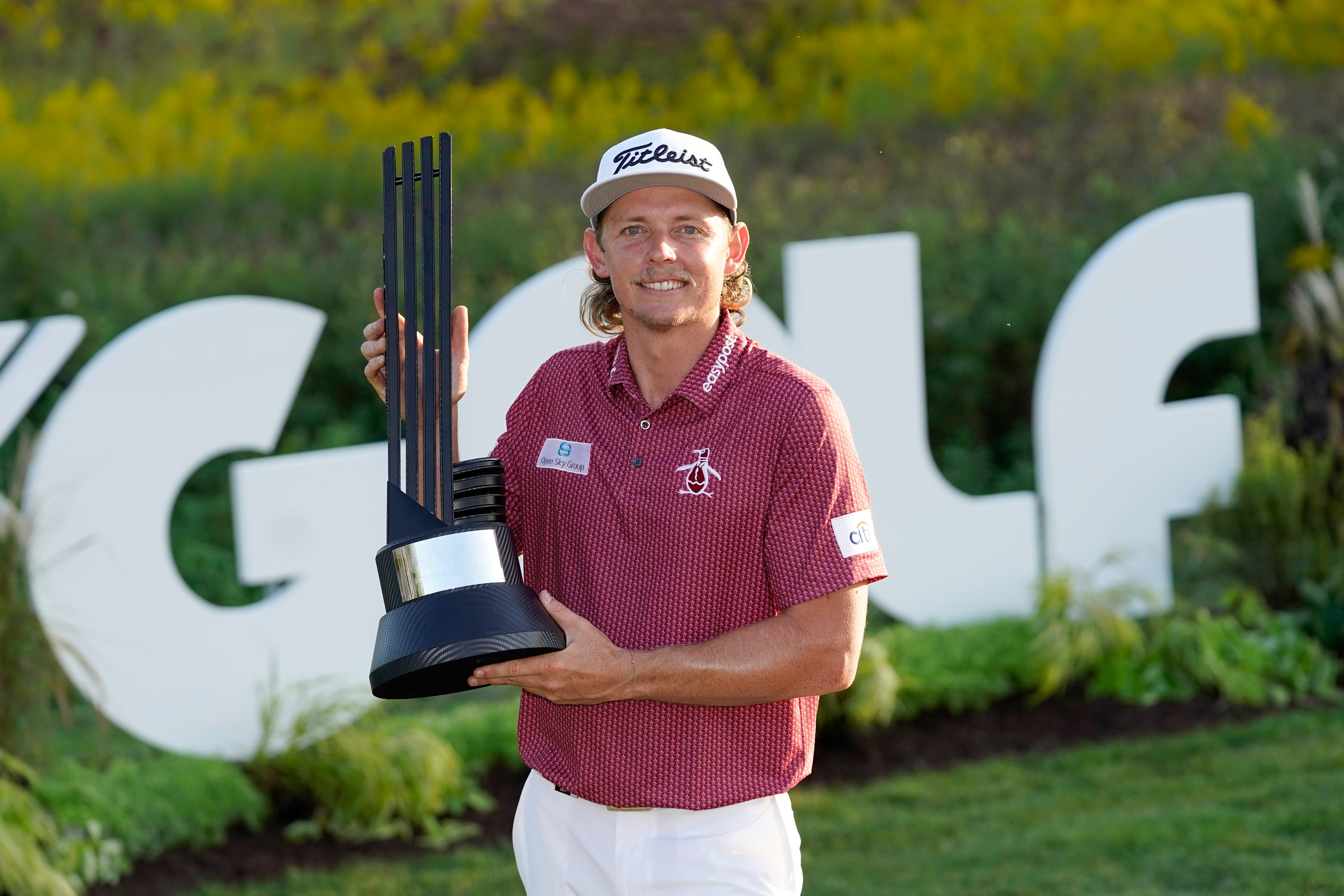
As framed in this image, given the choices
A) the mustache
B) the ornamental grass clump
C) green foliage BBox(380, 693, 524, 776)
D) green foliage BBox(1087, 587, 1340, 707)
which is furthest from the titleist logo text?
green foliage BBox(1087, 587, 1340, 707)

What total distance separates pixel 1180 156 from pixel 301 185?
5749 mm

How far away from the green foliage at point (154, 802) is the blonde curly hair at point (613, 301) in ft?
9.14

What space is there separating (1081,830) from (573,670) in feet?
11.2

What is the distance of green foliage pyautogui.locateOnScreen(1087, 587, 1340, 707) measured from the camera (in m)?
6.44

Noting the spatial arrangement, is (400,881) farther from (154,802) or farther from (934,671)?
(934,671)

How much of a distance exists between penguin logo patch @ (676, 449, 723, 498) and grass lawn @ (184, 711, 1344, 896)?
8.73ft

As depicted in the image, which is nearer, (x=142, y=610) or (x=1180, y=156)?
(x=142, y=610)

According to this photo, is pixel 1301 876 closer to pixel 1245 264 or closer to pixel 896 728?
pixel 896 728

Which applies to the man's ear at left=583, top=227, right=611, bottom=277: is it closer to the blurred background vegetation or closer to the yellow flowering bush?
the blurred background vegetation

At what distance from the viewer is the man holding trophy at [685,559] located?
2.39 metres

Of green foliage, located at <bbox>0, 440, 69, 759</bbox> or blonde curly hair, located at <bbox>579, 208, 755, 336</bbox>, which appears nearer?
blonde curly hair, located at <bbox>579, 208, 755, 336</bbox>

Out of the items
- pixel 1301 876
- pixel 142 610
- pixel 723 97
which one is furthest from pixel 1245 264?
pixel 142 610

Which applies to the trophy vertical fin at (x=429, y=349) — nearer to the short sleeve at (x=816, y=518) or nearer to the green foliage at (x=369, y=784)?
the short sleeve at (x=816, y=518)

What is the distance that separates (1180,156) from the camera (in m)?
10.4
